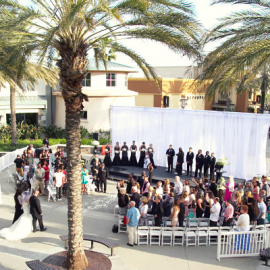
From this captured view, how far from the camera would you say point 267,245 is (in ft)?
29.7

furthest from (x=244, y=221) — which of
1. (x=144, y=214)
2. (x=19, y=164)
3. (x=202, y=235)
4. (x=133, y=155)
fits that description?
Result: (x=19, y=164)

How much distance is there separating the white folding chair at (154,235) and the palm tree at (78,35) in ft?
7.37

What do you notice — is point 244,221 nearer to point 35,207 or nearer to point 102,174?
point 35,207

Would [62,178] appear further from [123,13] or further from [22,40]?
[123,13]

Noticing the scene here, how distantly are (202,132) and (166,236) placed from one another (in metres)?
8.22

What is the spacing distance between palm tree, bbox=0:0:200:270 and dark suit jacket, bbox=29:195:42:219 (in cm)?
247

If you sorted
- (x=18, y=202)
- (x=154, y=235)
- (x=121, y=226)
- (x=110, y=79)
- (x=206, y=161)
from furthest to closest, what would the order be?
(x=110, y=79) < (x=206, y=161) < (x=121, y=226) < (x=18, y=202) < (x=154, y=235)

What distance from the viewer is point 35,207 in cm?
1003

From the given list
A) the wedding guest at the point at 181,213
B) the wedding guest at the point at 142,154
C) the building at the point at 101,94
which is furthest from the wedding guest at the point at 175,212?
the building at the point at 101,94

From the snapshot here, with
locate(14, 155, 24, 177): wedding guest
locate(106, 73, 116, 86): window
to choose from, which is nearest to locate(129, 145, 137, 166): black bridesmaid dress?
locate(14, 155, 24, 177): wedding guest

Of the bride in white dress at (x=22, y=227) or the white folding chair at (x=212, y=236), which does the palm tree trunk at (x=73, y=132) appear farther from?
the white folding chair at (x=212, y=236)

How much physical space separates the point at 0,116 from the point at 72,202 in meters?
20.8

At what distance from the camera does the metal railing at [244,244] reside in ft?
28.5

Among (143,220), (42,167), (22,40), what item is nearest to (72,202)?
(143,220)
